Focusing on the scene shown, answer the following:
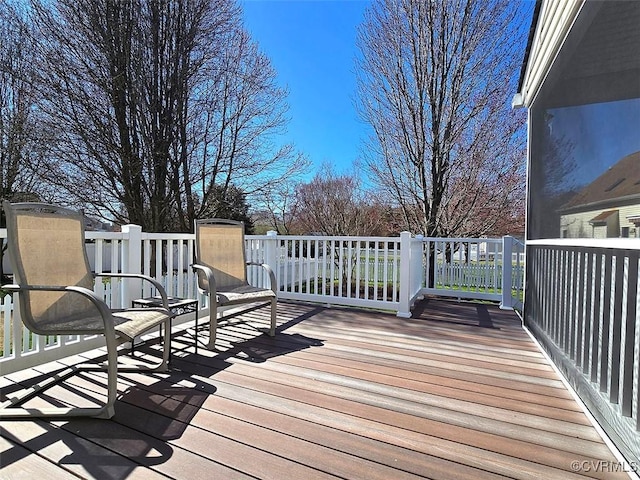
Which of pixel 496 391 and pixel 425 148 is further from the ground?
pixel 425 148

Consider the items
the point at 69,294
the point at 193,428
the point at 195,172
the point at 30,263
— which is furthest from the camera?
the point at 195,172

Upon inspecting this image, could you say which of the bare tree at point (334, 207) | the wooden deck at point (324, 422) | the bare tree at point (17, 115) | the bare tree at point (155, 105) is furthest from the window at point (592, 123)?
A: the bare tree at point (17, 115)

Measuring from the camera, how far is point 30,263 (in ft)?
6.52

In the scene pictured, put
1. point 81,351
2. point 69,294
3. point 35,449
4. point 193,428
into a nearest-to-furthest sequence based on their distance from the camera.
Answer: point 35,449
point 193,428
point 69,294
point 81,351

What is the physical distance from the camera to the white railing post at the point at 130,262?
3.10 metres

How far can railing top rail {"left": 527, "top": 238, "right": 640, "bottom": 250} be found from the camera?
1540 mm

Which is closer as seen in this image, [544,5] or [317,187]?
[544,5]

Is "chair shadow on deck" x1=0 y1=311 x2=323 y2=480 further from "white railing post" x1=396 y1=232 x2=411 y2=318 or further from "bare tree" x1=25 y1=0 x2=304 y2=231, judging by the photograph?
"bare tree" x1=25 y1=0 x2=304 y2=231

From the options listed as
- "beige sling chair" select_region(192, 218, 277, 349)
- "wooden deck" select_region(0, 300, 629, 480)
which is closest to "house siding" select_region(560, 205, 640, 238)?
"wooden deck" select_region(0, 300, 629, 480)

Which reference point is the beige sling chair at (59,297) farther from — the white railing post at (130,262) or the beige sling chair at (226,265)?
the beige sling chair at (226,265)

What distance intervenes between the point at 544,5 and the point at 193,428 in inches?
174

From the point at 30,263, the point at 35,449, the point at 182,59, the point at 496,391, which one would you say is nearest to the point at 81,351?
the point at 30,263

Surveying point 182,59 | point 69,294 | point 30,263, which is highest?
point 182,59

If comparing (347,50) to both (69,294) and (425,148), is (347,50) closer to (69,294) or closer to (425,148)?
(425,148)
